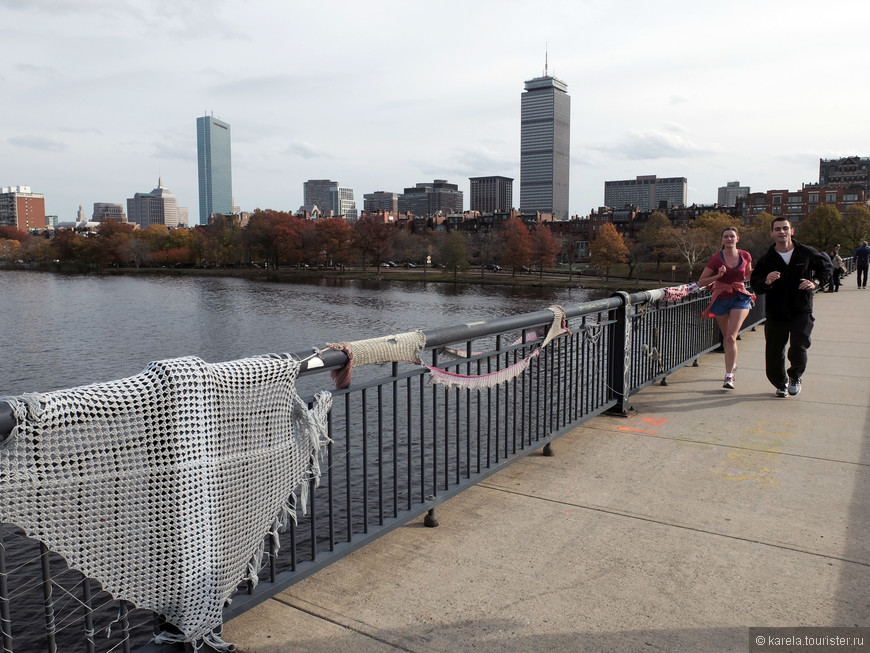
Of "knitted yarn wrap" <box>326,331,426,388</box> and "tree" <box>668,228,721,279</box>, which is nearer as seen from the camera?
"knitted yarn wrap" <box>326,331,426,388</box>

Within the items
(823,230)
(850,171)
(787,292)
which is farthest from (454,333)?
(850,171)

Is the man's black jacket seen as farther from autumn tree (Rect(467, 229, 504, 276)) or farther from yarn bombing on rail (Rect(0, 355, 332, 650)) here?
autumn tree (Rect(467, 229, 504, 276))

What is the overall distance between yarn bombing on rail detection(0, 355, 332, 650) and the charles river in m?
0.50

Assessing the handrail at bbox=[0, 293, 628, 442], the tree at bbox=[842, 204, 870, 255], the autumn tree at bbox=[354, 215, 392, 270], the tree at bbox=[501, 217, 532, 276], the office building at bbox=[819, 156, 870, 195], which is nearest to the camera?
the handrail at bbox=[0, 293, 628, 442]

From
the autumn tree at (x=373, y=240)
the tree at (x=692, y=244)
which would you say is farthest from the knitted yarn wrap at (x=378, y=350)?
the autumn tree at (x=373, y=240)

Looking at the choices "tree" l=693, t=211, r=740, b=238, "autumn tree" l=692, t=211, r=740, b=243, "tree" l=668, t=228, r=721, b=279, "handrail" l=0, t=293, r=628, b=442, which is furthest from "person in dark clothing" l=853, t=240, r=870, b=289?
"tree" l=693, t=211, r=740, b=238

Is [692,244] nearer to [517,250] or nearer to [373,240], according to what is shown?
[517,250]

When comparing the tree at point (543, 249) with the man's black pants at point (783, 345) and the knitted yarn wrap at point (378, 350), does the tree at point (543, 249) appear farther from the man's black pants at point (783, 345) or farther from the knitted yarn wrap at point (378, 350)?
the knitted yarn wrap at point (378, 350)

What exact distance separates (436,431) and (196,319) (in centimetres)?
4009

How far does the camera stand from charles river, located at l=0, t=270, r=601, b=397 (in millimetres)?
26500

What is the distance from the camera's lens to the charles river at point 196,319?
86.9 ft

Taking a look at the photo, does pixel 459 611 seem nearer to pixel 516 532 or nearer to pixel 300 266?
pixel 516 532

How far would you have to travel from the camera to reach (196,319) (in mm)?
42406

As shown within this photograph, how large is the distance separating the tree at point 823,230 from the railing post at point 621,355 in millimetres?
84289
